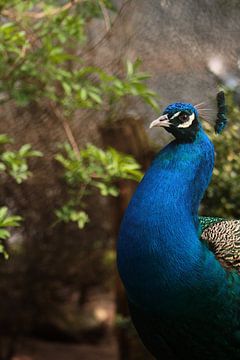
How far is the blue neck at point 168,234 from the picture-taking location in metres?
2.08

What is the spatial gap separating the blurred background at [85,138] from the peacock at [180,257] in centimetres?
25

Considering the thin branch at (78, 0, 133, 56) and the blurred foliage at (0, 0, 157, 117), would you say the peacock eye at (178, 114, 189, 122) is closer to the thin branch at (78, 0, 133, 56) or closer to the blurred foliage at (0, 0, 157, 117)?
the blurred foliage at (0, 0, 157, 117)

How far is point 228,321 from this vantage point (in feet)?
7.00

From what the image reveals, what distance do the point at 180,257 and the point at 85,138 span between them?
66.6 inches

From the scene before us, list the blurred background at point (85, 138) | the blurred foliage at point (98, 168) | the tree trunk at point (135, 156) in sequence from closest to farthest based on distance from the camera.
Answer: the blurred foliage at point (98, 168)
the blurred background at point (85, 138)
the tree trunk at point (135, 156)

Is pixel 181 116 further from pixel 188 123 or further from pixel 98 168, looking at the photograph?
pixel 98 168

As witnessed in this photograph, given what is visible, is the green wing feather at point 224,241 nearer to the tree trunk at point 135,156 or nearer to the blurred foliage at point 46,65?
the blurred foliage at point 46,65

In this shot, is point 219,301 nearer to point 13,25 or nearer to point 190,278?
point 190,278

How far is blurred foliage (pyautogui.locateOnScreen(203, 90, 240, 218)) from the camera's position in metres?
3.33

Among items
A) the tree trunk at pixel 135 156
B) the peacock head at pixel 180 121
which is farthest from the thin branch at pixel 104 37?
the peacock head at pixel 180 121

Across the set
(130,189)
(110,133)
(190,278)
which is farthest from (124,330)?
(190,278)

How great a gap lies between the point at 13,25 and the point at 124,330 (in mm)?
1736

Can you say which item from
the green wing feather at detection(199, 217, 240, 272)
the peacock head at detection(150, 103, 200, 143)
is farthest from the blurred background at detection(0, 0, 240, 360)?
the green wing feather at detection(199, 217, 240, 272)

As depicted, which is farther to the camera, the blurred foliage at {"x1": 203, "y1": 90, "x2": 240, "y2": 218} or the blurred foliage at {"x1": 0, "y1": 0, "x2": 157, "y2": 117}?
the blurred foliage at {"x1": 203, "y1": 90, "x2": 240, "y2": 218}
